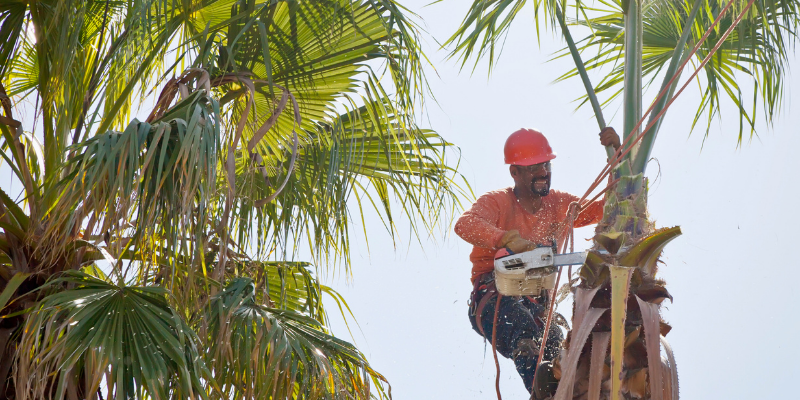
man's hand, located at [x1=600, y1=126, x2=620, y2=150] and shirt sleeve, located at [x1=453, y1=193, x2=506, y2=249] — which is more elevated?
man's hand, located at [x1=600, y1=126, x2=620, y2=150]

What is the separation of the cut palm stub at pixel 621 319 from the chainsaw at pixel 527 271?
72cm

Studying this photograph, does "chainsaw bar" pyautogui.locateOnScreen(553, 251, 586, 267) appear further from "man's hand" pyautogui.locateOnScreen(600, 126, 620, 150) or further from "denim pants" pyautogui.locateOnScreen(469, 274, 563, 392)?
"denim pants" pyautogui.locateOnScreen(469, 274, 563, 392)

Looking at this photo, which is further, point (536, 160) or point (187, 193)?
point (536, 160)

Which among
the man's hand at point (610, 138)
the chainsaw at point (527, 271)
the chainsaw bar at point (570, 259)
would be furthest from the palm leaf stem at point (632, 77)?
the chainsaw at point (527, 271)

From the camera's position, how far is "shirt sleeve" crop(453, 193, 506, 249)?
478 centimetres

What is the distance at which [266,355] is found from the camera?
410 centimetres

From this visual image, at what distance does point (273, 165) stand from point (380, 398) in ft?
5.78

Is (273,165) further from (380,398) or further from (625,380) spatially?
(625,380)

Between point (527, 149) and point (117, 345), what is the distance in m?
3.19

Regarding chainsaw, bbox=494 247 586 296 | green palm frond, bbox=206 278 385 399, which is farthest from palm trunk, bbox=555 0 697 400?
green palm frond, bbox=206 278 385 399

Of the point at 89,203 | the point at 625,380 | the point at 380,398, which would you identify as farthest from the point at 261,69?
the point at 625,380

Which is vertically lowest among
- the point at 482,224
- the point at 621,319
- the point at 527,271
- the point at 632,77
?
the point at 621,319

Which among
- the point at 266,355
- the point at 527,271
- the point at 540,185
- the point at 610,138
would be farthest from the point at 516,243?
the point at 266,355

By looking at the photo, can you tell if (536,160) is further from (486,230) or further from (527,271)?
(527,271)
